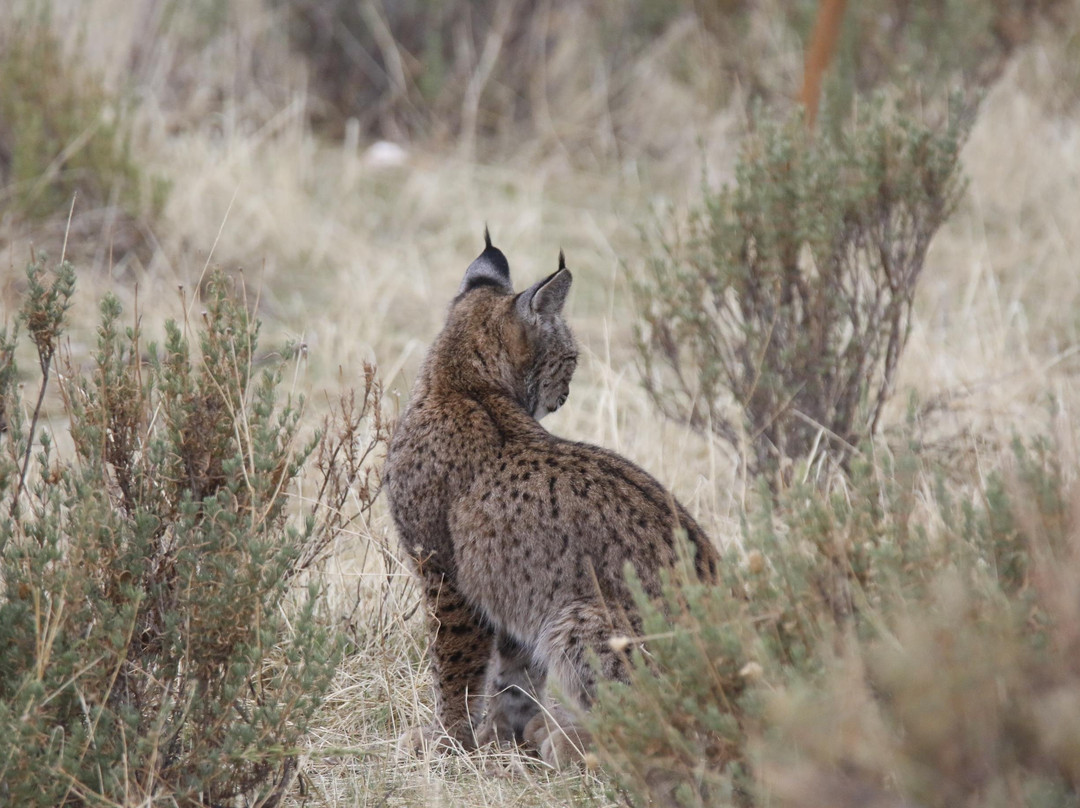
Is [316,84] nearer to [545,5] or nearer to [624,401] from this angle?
[545,5]

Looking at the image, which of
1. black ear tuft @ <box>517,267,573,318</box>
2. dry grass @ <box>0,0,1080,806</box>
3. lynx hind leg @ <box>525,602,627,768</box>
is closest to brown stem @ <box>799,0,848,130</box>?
dry grass @ <box>0,0,1080,806</box>

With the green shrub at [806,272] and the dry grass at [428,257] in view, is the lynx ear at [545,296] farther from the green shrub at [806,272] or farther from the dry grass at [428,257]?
the green shrub at [806,272]

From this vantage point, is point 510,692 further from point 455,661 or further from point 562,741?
point 562,741

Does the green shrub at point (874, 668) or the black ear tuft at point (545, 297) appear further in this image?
the black ear tuft at point (545, 297)

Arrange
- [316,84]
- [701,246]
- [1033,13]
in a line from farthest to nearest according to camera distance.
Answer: [316,84] < [1033,13] < [701,246]

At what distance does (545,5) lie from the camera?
11211 millimetres

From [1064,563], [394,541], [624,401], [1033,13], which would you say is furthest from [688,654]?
[1033,13]

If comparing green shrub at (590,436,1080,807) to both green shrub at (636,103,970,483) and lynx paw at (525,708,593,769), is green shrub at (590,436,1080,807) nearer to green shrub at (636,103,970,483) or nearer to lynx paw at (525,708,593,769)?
lynx paw at (525,708,593,769)

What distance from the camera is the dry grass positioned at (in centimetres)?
411

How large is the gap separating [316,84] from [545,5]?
210 centimetres

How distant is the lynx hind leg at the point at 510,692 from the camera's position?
3867 millimetres

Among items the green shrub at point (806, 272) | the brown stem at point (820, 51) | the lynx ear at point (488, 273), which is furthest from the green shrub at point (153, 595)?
the brown stem at point (820, 51)

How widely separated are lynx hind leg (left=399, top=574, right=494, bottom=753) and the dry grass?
114mm

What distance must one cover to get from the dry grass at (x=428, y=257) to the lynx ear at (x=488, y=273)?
57cm
